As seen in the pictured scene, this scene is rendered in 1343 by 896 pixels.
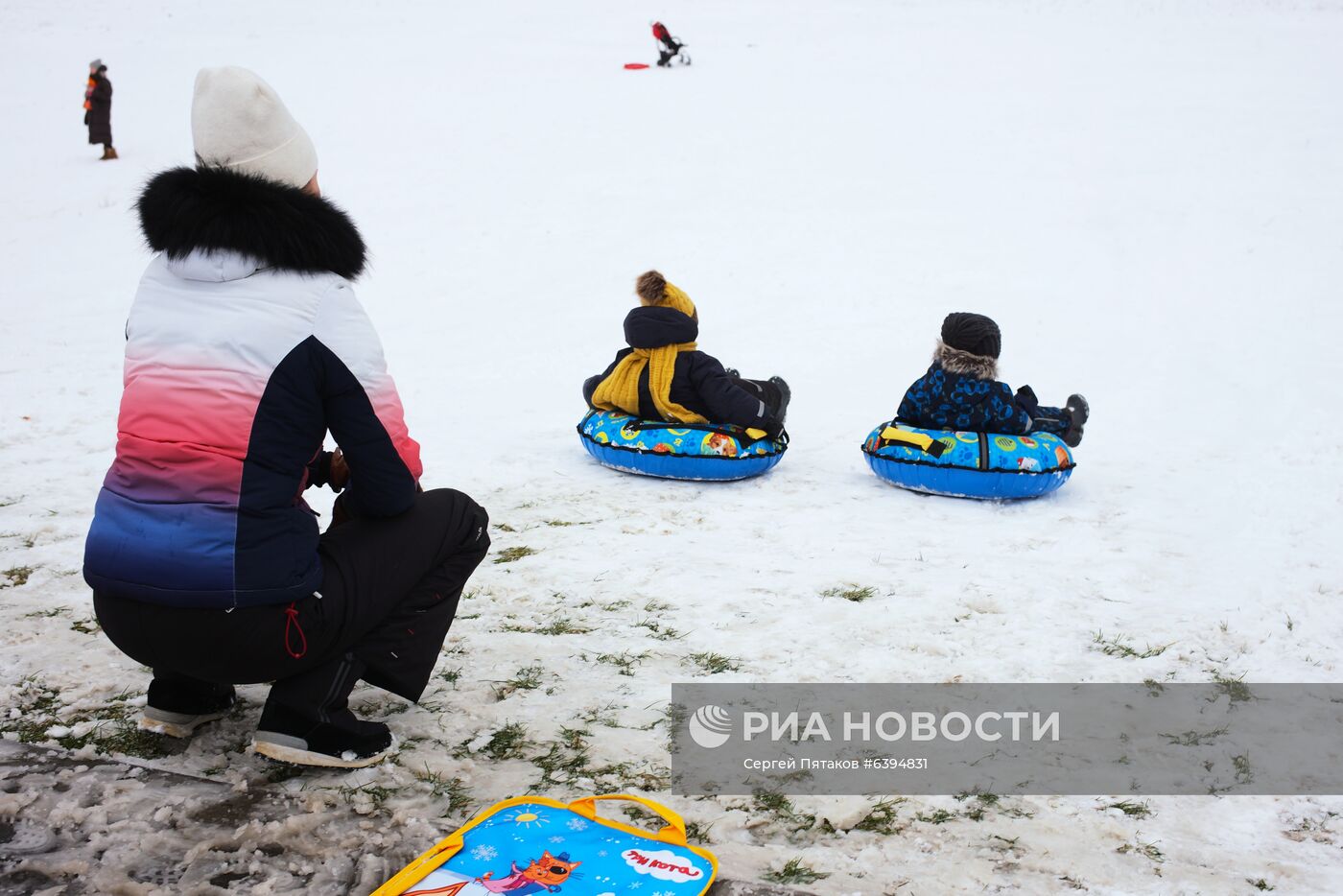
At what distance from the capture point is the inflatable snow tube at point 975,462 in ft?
20.8

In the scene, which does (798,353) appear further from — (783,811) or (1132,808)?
(783,811)

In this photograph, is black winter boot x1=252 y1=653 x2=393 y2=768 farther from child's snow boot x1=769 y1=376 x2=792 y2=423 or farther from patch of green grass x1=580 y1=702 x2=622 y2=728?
child's snow boot x1=769 y1=376 x2=792 y2=423

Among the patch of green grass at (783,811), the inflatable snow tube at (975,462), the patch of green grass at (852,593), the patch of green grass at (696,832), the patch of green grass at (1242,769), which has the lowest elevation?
Answer: the patch of green grass at (696,832)

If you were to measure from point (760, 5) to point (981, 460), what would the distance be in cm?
2592

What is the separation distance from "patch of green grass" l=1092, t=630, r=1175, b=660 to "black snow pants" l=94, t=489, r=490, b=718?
2.44 metres

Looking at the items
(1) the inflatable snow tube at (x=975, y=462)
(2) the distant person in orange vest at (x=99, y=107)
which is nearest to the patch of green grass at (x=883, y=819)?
(1) the inflatable snow tube at (x=975, y=462)

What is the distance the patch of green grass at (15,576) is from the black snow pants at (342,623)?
5.87 feet

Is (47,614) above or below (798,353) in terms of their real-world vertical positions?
below

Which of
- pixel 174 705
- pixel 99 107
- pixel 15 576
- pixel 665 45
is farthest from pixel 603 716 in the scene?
pixel 665 45

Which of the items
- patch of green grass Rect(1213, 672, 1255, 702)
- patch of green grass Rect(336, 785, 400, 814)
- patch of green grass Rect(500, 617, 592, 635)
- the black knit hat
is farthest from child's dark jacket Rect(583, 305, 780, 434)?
patch of green grass Rect(336, 785, 400, 814)

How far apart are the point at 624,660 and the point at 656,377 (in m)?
3.16

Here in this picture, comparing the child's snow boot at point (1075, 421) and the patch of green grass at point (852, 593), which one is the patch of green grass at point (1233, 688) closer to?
the patch of green grass at point (852, 593)

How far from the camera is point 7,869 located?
240 centimetres

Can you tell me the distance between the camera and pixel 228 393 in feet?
9.11
